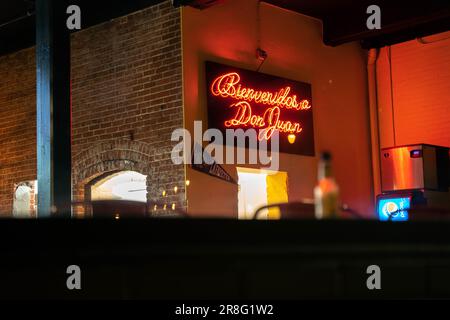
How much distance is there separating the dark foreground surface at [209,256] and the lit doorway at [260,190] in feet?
20.2

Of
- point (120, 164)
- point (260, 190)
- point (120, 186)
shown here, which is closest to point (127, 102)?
point (120, 164)

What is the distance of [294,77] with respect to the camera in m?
9.35

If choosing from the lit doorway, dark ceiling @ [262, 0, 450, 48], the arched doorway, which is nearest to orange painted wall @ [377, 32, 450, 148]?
dark ceiling @ [262, 0, 450, 48]

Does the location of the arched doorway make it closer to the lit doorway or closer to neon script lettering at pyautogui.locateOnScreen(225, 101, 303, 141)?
the lit doorway

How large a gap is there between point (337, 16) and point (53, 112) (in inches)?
182

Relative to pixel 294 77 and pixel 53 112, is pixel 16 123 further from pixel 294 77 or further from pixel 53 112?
pixel 53 112

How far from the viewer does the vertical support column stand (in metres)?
6.39

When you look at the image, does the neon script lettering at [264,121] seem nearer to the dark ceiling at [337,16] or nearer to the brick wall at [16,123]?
the dark ceiling at [337,16]

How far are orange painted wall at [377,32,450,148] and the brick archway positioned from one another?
11.9ft
